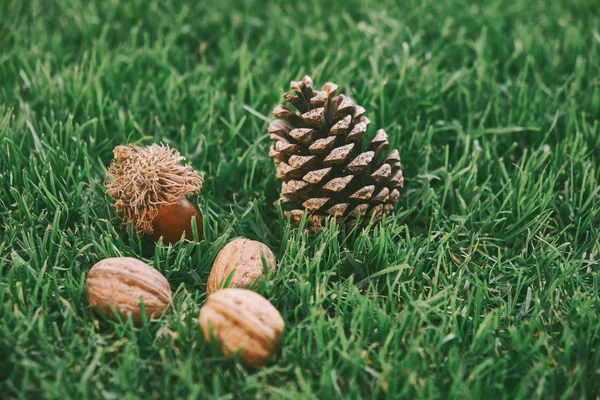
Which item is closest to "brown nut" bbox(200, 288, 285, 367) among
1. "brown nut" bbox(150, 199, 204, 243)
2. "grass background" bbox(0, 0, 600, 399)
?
"grass background" bbox(0, 0, 600, 399)

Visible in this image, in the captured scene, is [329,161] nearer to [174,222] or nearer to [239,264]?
[239,264]

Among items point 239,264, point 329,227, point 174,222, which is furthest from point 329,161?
→ point 174,222

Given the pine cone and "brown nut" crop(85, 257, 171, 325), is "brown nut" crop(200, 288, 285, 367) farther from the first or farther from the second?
the pine cone

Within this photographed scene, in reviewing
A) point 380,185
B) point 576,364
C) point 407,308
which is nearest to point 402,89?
point 380,185

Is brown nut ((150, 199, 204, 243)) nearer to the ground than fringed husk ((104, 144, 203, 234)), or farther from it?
nearer to the ground

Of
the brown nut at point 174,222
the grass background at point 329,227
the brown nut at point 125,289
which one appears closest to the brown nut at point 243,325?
the grass background at point 329,227

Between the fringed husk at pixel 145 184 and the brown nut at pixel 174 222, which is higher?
the fringed husk at pixel 145 184

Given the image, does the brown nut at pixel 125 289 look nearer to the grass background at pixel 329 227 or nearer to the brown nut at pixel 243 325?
the grass background at pixel 329 227
